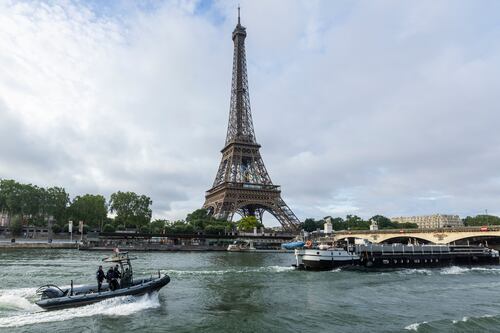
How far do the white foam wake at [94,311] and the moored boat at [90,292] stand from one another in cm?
32

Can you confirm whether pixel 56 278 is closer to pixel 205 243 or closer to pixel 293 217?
pixel 205 243

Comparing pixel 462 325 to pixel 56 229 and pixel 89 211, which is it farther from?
pixel 89 211

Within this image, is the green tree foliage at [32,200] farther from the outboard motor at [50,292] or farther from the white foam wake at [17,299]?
the outboard motor at [50,292]

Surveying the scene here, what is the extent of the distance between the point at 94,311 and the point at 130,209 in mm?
112416

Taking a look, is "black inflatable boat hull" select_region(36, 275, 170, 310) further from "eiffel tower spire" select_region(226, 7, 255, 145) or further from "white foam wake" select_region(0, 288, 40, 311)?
"eiffel tower spire" select_region(226, 7, 255, 145)

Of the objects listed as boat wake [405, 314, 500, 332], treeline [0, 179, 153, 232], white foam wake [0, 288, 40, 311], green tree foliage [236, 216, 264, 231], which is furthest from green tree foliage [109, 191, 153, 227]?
boat wake [405, 314, 500, 332]

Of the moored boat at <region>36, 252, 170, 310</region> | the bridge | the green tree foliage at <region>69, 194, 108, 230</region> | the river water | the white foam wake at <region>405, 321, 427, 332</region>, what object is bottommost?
the white foam wake at <region>405, 321, 427, 332</region>

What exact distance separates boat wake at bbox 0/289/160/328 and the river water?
0.05m

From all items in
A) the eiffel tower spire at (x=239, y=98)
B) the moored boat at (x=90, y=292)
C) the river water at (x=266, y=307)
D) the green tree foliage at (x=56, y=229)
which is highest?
the eiffel tower spire at (x=239, y=98)

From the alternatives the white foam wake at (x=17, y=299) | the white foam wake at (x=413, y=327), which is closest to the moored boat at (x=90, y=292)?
the white foam wake at (x=17, y=299)

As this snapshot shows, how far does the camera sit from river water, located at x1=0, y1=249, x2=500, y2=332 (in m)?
22.0

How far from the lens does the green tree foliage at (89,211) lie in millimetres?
131125

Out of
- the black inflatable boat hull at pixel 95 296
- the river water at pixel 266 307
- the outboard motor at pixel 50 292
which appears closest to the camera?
the river water at pixel 266 307

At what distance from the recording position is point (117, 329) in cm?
2098
